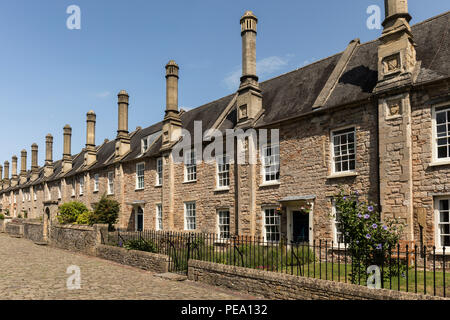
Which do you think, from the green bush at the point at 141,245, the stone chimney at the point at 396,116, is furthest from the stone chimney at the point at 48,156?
the stone chimney at the point at 396,116

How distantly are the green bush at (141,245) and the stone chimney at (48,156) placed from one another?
3326 centimetres

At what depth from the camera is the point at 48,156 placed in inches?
1748

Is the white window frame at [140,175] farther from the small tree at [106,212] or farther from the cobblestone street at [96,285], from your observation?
the cobblestone street at [96,285]

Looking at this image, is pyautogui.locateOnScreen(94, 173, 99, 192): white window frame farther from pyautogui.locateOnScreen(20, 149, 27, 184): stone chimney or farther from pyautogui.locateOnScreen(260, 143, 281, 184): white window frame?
pyautogui.locateOnScreen(20, 149, 27, 184): stone chimney

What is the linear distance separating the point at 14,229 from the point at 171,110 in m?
20.9

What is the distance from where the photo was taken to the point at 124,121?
97.7 feet

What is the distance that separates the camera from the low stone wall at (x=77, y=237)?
18.5 meters

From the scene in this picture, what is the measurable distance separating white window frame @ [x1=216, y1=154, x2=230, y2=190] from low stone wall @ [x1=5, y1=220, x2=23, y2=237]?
2180 centimetres

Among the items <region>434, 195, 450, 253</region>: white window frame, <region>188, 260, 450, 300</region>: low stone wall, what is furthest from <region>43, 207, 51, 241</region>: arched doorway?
<region>434, 195, 450, 253</region>: white window frame

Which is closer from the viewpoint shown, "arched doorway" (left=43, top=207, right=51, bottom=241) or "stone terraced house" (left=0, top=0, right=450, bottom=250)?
"stone terraced house" (left=0, top=0, right=450, bottom=250)

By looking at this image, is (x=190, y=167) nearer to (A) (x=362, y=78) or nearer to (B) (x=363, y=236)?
(A) (x=362, y=78)

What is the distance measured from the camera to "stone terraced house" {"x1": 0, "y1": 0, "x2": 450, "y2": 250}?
39.2 feet

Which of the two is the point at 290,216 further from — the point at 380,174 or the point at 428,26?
the point at 428,26

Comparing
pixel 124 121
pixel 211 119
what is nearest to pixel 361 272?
pixel 211 119
